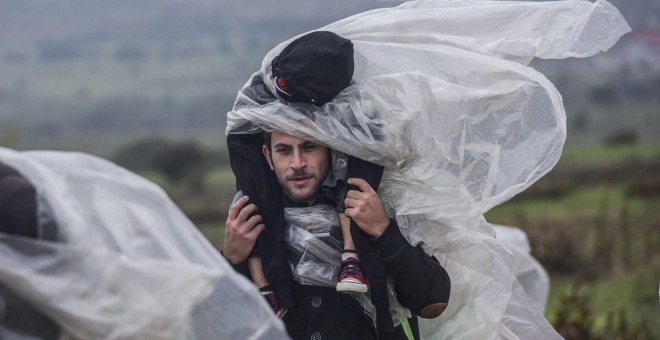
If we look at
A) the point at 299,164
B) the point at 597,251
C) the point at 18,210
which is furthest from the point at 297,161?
the point at 597,251

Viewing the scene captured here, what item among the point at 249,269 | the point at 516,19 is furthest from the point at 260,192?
the point at 516,19

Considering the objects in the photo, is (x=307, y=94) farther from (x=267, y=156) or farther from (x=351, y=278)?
(x=351, y=278)

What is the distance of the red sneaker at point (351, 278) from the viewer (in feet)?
13.0

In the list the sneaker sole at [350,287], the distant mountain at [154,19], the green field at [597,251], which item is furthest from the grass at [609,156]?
the distant mountain at [154,19]

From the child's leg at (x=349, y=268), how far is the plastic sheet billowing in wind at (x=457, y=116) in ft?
0.62

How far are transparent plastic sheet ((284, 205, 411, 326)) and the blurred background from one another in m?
3.25

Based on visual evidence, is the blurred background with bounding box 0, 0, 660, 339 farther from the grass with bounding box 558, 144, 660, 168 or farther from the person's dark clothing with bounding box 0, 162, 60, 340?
the person's dark clothing with bounding box 0, 162, 60, 340

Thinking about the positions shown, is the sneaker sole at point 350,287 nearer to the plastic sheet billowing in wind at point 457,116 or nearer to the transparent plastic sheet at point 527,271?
the plastic sheet billowing in wind at point 457,116

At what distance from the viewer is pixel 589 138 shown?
69.4 meters

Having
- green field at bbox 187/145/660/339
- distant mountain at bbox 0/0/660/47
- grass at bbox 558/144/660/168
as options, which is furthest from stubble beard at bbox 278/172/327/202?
distant mountain at bbox 0/0/660/47

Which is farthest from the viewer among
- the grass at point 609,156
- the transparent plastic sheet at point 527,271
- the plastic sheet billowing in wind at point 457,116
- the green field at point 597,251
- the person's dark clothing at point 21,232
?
the grass at point 609,156

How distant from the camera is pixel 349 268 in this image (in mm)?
4023

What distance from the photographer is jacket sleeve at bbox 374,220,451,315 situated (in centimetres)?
397

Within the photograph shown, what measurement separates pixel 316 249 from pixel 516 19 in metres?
1.21
